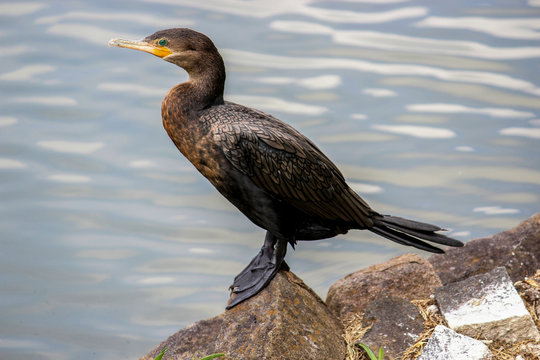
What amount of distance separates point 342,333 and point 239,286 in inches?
27.8

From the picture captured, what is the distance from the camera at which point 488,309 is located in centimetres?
427

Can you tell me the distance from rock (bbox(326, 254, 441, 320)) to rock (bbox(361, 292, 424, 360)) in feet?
0.78

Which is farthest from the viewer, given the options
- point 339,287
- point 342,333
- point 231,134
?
point 339,287

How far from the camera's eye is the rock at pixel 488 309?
13.8 ft

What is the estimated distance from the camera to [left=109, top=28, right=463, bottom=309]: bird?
12.9 feet

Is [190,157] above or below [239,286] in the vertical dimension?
above

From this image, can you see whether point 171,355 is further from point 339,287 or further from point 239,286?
point 339,287

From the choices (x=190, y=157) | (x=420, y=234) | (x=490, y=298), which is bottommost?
(x=490, y=298)

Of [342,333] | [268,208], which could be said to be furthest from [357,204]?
[342,333]

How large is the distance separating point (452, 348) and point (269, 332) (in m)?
1.01

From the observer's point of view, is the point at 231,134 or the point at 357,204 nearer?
the point at 231,134

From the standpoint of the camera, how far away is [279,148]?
3.98m

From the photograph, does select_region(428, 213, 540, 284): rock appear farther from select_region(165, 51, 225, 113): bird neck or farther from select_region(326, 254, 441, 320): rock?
select_region(165, 51, 225, 113): bird neck

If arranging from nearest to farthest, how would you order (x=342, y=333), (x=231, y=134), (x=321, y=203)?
(x=231, y=134) → (x=321, y=203) → (x=342, y=333)
